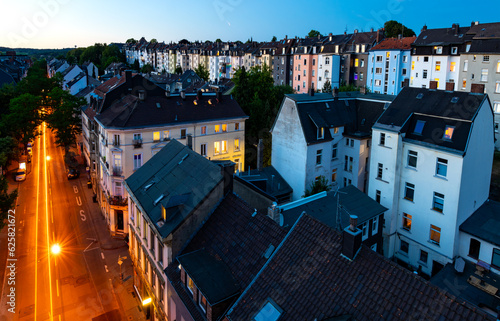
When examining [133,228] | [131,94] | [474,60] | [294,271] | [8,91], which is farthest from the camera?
[8,91]

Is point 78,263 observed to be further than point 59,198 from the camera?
No

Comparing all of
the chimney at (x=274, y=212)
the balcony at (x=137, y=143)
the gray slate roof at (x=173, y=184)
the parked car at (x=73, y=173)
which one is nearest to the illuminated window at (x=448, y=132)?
the chimney at (x=274, y=212)

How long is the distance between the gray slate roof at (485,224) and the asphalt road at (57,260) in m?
27.2

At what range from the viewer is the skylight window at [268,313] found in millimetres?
13906

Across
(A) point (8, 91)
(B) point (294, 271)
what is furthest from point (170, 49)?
(B) point (294, 271)

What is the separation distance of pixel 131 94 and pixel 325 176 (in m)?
24.7

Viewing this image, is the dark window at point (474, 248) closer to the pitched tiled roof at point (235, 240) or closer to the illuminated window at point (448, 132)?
the illuminated window at point (448, 132)

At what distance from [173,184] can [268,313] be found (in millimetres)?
11985

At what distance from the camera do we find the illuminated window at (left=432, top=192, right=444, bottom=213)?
28703 millimetres

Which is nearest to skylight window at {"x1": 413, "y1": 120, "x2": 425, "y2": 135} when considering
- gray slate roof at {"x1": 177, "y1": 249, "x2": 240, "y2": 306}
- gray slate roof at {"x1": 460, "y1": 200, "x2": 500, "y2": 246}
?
gray slate roof at {"x1": 460, "y1": 200, "x2": 500, "y2": 246}

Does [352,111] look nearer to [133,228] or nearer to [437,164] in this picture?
[437,164]

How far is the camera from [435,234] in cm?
2944

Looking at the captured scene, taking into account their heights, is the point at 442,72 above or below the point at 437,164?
above

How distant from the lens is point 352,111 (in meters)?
40.0
